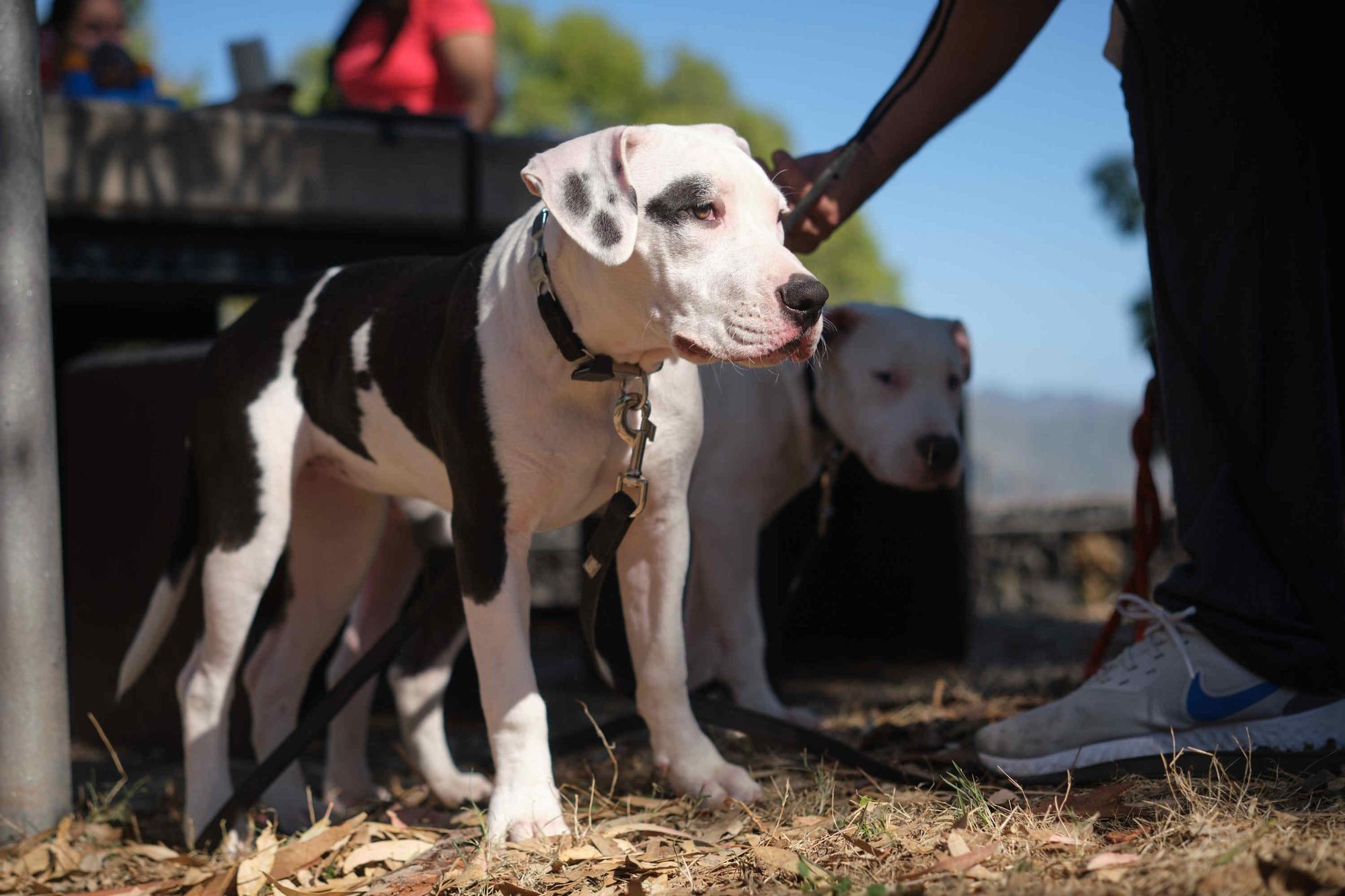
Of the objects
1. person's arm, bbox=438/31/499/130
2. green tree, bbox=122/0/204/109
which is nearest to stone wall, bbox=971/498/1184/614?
person's arm, bbox=438/31/499/130

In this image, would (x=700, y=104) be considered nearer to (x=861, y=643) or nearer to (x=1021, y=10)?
(x=861, y=643)

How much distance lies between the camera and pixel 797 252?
3.27 m

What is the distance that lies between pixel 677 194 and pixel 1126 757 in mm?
1479

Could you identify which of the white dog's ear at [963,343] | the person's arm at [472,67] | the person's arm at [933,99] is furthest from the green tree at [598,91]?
the person's arm at [933,99]

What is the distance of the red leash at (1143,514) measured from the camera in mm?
3338

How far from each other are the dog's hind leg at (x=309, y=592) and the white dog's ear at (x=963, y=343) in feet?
6.94

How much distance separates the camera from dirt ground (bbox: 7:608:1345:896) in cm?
185

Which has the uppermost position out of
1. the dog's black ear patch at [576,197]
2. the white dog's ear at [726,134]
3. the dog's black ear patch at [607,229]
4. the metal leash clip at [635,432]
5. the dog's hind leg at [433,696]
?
the white dog's ear at [726,134]

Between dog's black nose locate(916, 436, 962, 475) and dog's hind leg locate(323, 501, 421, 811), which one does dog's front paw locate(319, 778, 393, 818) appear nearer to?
dog's hind leg locate(323, 501, 421, 811)

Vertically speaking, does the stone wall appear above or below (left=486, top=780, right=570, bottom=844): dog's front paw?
below

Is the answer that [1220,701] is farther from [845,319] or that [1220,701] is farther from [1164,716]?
[845,319]

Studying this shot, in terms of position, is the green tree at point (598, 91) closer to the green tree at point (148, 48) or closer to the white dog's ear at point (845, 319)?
the green tree at point (148, 48)

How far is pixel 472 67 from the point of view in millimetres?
6227

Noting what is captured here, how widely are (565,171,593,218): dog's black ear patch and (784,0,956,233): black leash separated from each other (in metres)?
0.69
